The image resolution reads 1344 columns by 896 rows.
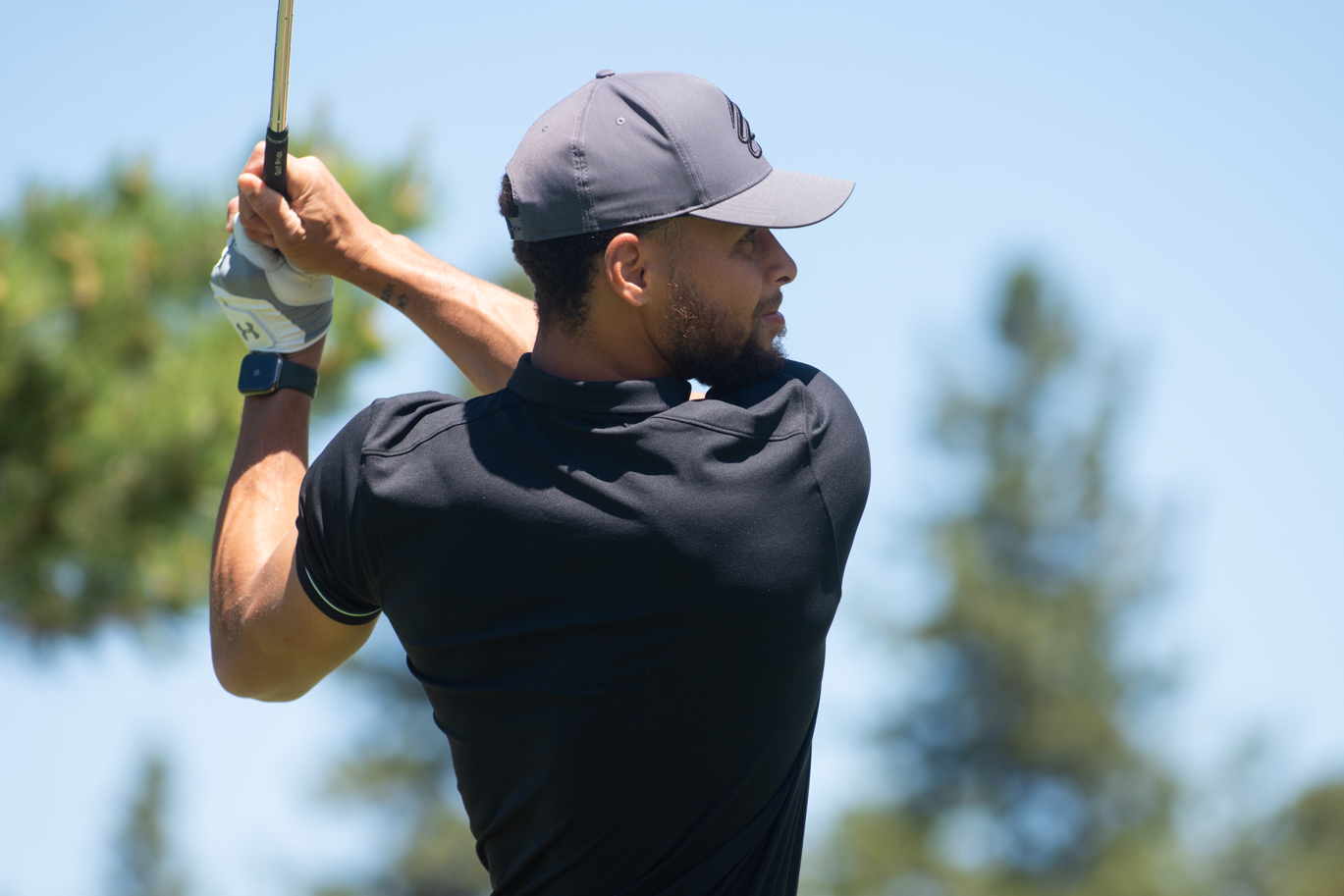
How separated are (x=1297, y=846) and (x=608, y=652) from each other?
31.1 metres

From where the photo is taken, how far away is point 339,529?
2.58 metres

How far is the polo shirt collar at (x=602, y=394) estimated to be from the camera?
2551 millimetres

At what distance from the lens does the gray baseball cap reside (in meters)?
2.59

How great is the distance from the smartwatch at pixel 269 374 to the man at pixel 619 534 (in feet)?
0.97

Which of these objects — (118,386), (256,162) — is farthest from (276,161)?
(118,386)

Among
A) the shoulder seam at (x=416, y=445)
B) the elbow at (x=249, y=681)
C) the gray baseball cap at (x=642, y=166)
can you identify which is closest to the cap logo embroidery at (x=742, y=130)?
the gray baseball cap at (x=642, y=166)

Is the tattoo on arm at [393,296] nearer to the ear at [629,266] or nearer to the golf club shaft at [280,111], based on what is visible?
the golf club shaft at [280,111]

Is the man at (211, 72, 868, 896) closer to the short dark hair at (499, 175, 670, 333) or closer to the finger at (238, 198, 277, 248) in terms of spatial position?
the short dark hair at (499, 175, 670, 333)

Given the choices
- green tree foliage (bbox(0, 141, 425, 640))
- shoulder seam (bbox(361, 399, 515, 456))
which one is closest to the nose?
shoulder seam (bbox(361, 399, 515, 456))

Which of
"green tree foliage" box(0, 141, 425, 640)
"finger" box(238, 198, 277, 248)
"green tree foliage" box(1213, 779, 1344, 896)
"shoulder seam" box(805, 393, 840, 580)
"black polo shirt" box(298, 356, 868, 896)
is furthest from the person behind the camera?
"green tree foliage" box(1213, 779, 1344, 896)

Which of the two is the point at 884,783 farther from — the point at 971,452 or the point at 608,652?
the point at 608,652

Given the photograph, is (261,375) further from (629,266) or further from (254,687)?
(629,266)

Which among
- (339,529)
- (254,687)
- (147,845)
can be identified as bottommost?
(147,845)

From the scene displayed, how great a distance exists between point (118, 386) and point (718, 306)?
5480 mm
